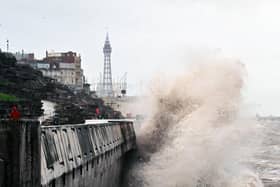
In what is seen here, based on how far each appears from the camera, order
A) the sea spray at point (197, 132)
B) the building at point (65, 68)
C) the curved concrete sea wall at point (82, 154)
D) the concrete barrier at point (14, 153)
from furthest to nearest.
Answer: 1. the building at point (65, 68)
2. the sea spray at point (197, 132)
3. the curved concrete sea wall at point (82, 154)
4. the concrete barrier at point (14, 153)

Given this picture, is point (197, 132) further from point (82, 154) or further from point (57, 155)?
point (57, 155)

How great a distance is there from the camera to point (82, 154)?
10820 millimetres

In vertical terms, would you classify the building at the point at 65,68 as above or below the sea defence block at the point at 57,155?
above

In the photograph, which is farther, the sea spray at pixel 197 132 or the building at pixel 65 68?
the building at pixel 65 68

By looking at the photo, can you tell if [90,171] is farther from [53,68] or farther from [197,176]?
[53,68]

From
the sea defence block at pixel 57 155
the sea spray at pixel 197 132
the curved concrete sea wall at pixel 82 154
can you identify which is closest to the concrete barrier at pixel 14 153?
the sea defence block at pixel 57 155

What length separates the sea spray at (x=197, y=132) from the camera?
1827 cm

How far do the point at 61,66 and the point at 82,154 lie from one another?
126703 millimetres

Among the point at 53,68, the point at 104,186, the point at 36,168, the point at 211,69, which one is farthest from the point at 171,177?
the point at 53,68

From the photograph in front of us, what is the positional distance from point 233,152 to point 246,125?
8.97ft

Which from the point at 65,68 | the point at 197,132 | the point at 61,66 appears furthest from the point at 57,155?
the point at 65,68

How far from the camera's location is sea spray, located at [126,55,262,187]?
18266 millimetres

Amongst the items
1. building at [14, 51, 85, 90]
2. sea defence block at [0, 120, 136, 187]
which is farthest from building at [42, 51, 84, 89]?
sea defence block at [0, 120, 136, 187]

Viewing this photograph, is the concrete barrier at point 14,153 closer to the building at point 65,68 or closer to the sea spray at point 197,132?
the sea spray at point 197,132
